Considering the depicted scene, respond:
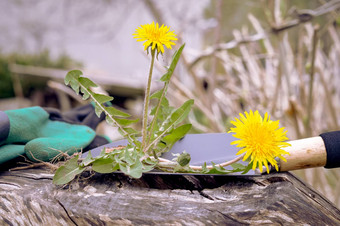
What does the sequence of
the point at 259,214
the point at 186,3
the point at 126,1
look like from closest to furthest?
the point at 259,214, the point at 186,3, the point at 126,1

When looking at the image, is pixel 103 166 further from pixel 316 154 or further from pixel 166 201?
pixel 316 154

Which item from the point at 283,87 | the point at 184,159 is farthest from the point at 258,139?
the point at 283,87

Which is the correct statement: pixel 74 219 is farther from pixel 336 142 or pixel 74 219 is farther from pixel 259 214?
pixel 336 142

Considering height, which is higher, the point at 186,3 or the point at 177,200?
the point at 186,3

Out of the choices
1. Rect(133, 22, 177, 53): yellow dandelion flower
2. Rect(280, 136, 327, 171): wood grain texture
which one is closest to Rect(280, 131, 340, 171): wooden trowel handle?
Rect(280, 136, 327, 171): wood grain texture

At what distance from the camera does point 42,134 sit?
2.13 ft

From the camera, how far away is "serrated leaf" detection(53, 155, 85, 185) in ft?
1.44

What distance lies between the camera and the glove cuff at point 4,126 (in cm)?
54

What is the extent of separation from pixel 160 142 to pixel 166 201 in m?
0.14

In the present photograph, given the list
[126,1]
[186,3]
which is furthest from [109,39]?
[186,3]

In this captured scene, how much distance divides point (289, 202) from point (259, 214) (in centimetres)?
5

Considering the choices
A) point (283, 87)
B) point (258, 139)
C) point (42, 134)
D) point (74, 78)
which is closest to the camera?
point (258, 139)

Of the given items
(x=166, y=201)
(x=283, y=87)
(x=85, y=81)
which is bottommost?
(x=166, y=201)

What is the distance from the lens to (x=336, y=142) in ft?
1.51
